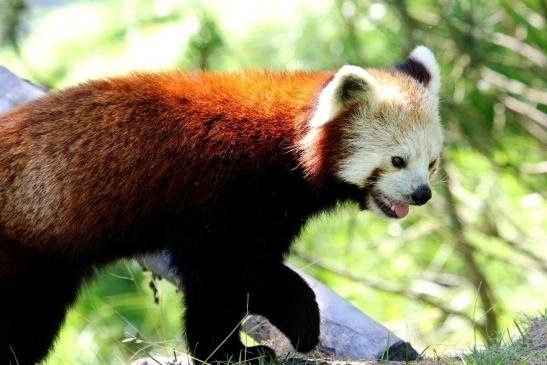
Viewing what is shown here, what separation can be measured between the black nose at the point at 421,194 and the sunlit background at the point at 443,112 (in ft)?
6.20

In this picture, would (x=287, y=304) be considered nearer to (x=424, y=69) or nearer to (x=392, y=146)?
(x=392, y=146)

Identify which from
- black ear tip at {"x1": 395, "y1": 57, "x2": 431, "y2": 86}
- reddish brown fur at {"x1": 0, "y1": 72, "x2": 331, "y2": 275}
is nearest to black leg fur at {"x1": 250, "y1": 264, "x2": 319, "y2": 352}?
reddish brown fur at {"x1": 0, "y1": 72, "x2": 331, "y2": 275}

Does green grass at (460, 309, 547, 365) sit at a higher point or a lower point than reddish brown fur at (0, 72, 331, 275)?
lower

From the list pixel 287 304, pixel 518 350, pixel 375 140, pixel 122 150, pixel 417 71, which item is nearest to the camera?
pixel 518 350

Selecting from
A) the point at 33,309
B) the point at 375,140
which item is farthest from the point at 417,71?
the point at 33,309

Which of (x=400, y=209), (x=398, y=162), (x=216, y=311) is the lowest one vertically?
(x=216, y=311)

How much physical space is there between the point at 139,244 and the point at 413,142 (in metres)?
1.21

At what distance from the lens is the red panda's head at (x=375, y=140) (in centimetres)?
371

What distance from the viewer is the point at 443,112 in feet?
20.5

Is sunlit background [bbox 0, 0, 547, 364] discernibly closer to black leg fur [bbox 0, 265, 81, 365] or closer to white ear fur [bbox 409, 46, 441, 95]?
white ear fur [bbox 409, 46, 441, 95]

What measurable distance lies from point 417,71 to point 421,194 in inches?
28.9

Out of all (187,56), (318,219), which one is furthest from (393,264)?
(318,219)

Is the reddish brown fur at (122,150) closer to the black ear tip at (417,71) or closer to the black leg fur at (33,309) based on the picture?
the black leg fur at (33,309)

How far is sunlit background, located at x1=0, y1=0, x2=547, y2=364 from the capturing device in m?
6.05
